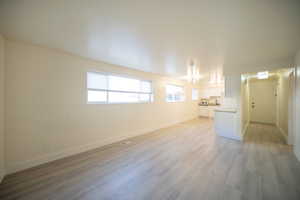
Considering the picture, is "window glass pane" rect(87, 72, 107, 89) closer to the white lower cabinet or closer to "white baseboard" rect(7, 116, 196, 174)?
"white baseboard" rect(7, 116, 196, 174)

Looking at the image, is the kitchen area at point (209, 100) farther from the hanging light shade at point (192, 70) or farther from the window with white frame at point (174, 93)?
the hanging light shade at point (192, 70)

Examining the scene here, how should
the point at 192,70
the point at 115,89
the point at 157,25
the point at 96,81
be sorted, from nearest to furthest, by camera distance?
1. the point at 157,25
2. the point at 96,81
3. the point at 115,89
4. the point at 192,70

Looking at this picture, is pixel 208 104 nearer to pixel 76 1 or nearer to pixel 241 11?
pixel 241 11

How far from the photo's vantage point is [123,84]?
3.83 m

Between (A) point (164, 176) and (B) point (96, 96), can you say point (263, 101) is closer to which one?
(A) point (164, 176)

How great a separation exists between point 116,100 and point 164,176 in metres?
2.47

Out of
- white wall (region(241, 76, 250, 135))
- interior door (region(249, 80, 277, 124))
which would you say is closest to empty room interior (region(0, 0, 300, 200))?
white wall (region(241, 76, 250, 135))

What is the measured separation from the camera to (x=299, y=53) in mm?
2459

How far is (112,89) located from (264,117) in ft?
24.8

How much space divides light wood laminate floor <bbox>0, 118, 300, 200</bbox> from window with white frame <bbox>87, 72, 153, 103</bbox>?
143cm

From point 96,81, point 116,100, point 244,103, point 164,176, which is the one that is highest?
point 96,81

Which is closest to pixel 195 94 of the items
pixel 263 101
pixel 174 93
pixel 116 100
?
pixel 174 93

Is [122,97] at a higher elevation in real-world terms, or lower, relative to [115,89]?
lower

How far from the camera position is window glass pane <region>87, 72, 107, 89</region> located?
10.0 ft
